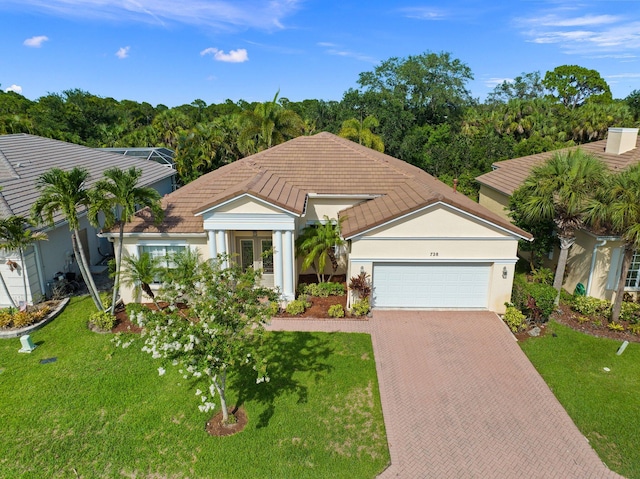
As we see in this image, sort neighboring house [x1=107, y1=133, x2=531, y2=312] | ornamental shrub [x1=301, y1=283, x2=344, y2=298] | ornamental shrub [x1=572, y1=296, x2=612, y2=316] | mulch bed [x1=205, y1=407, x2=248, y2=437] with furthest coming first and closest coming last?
ornamental shrub [x1=301, y1=283, x2=344, y2=298] < ornamental shrub [x1=572, y1=296, x2=612, y2=316] < neighboring house [x1=107, y1=133, x2=531, y2=312] < mulch bed [x1=205, y1=407, x2=248, y2=437]

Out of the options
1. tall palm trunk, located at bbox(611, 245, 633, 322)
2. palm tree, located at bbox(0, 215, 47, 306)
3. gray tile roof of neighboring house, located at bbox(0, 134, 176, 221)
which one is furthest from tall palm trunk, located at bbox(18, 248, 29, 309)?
tall palm trunk, located at bbox(611, 245, 633, 322)

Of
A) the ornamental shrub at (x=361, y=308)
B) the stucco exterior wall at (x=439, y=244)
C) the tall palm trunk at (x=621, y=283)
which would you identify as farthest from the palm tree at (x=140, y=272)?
the tall palm trunk at (x=621, y=283)

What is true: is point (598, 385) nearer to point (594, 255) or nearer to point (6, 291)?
point (594, 255)

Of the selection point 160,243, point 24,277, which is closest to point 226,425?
point 160,243

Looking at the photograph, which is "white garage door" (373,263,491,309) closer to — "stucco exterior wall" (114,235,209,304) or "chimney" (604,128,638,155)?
"stucco exterior wall" (114,235,209,304)

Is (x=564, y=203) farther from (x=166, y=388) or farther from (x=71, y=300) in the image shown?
(x=71, y=300)

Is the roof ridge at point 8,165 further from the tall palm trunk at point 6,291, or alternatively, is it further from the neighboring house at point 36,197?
the tall palm trunk at point 6,291

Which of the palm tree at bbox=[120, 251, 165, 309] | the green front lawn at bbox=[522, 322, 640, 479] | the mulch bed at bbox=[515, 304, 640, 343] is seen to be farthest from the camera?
the palm tree at bbox=[120, 251, 165, 309]
